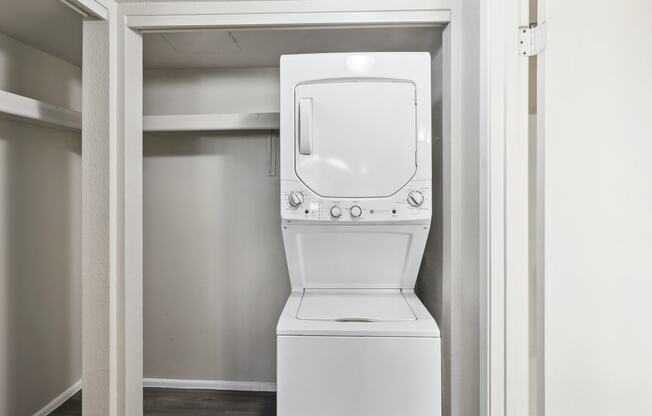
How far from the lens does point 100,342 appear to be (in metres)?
1.62

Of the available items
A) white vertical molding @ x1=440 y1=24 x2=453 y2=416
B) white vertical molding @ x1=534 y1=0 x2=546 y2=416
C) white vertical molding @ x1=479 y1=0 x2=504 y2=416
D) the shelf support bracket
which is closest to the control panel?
white vertical molding @ x1=440 y1=24 x2=453 y2=416

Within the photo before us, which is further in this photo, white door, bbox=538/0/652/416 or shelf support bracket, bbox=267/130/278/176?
shelf support bracket, bbox=267/130/278/176

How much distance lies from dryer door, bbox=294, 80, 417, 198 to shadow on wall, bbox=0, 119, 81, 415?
1568 mm

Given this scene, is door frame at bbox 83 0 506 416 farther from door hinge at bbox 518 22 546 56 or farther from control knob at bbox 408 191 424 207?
door hinge at bbox 518 22 546 56

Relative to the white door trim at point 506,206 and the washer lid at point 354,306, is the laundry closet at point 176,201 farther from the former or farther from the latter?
the white door trim at point 506,206

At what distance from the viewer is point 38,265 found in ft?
7.06

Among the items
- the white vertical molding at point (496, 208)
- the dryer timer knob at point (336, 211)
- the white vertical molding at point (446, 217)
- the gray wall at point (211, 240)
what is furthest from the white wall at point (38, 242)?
the white vertical molding at point (496, 208)

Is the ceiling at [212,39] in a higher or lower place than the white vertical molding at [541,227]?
higher

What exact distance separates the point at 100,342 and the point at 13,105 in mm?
1058

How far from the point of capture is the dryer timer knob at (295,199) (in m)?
1.59

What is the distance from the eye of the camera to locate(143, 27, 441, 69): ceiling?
5.91 ft

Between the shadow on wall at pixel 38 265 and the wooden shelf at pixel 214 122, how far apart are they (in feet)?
1.97

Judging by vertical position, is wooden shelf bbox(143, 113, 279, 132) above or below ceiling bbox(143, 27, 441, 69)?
below

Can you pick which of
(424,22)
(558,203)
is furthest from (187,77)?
(558,203)
